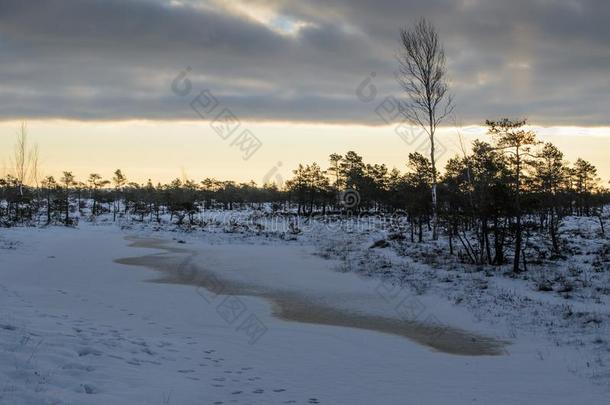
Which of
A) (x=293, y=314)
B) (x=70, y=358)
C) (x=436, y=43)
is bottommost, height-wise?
(x=293, y=314)

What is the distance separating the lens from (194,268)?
74.9 ft

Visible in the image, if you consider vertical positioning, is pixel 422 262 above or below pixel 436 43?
below

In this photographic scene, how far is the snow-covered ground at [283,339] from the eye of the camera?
20.6ft

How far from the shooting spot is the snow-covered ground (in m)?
6.29

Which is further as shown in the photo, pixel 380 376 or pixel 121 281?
pixel 121 281

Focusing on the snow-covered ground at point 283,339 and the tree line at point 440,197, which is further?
the tree line at point 440,197

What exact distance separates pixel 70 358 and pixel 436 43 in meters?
28.3

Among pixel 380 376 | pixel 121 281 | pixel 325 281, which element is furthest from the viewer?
pixel 325 281

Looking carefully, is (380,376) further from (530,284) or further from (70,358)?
(530,284)

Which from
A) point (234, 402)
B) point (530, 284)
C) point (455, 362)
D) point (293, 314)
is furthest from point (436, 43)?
point (234, 402)

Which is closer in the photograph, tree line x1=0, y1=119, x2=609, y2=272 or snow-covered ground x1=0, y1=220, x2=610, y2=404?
snow-covered ground x1=0, y1=220, x2=610, y2=404

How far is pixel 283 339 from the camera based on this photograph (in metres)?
10.1

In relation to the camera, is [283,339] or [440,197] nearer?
[283,339]

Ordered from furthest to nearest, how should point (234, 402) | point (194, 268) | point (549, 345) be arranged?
1. point (194, 268)
2. point (549, 345)
3. point (234, 402)
